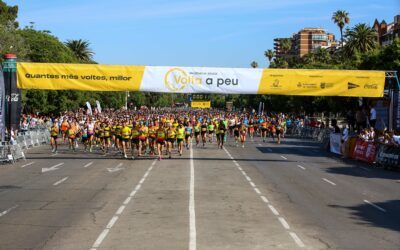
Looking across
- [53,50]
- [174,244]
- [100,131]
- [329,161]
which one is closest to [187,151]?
[100,131]

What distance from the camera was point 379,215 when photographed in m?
12.7

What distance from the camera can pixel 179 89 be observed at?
24.2 m

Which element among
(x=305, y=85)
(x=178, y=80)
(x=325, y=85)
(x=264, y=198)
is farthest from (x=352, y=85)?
(x=264, y=198)

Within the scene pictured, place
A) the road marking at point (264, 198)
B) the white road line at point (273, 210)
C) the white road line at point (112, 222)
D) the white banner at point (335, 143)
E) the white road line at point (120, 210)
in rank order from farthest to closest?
the white banner at point (335, 143) → the road marking at point (264, 198) → the white road line at point (273, 210) → the white road line at point (120, 210) → the white road line at point (112, 222)

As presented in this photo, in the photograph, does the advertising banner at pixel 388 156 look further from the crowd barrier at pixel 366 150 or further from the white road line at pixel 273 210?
the white road line at pixel 273 210

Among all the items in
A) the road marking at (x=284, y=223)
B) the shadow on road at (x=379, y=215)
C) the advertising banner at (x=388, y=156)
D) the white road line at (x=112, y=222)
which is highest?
the advertising banner at (x=388, y=156)

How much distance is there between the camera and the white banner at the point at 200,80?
79.7 ft

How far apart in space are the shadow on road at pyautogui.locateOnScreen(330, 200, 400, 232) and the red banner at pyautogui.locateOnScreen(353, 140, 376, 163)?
12254 millimetres

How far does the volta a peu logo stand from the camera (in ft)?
79.7

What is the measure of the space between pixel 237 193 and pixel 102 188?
13.4 feet

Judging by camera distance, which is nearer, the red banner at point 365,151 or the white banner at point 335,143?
the red banner at point 365,151

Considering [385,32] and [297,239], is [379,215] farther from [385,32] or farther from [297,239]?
[385,32]

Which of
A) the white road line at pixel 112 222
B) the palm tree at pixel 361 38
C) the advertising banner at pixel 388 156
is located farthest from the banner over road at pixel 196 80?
the palm tree at pixel 361 38

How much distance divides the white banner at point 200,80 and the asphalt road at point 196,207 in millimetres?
3340
